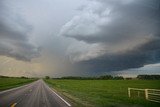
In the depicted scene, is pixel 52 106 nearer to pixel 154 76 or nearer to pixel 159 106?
pixel 159 106

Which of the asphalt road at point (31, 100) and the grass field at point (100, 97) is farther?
the grass field at point (100, 97)

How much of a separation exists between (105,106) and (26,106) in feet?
18.5

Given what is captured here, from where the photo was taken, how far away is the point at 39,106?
617 inches

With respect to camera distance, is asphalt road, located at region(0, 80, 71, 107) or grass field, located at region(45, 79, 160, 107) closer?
asphalt road, located at region(0, 80, 71, 107)

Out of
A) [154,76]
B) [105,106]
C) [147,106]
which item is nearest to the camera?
[105,106]

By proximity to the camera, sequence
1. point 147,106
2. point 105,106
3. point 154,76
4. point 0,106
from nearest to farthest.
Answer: point 0,106
point 105,106
point 147,106
point 154,76

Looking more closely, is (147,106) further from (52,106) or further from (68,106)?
(52,106)

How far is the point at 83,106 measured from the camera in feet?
51.7

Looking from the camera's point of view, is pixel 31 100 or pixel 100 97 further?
pixel 100 97

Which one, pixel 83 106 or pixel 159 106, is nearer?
pixel 83 106

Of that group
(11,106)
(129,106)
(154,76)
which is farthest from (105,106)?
(154,76)

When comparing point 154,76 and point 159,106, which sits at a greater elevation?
point 154,76

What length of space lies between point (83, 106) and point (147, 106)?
5440 millimetres

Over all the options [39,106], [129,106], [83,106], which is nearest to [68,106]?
[83,106]
